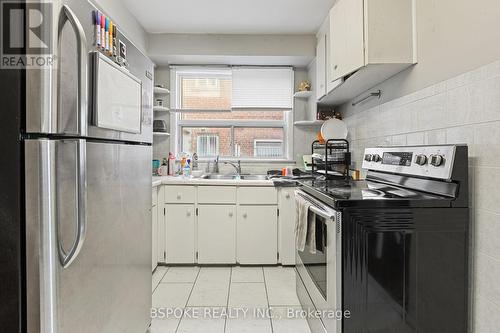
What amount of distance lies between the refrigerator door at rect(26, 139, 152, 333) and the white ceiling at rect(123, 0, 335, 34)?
169 cm

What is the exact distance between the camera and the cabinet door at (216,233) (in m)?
2.81

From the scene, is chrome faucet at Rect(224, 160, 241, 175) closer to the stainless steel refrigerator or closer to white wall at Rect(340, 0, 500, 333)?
white wall at Rect(340, 0, 500, 333)

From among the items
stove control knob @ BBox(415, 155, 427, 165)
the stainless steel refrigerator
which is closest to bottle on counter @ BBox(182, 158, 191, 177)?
the stainless steel refrigerator

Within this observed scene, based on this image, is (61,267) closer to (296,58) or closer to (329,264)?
(329,264)

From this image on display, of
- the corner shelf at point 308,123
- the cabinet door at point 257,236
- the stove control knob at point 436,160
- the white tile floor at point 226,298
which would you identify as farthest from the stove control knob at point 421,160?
the corner shelf at point 308,123

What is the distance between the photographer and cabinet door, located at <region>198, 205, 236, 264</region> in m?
2.81

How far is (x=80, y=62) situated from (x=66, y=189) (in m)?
0.40

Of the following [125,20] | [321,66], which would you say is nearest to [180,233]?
[125,20]

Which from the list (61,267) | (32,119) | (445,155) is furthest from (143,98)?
(445,155)

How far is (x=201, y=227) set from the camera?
2.82m

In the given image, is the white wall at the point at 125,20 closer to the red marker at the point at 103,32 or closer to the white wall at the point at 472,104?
the red marker at the point at 103,32

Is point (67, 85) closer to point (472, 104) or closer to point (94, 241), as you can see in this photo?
point (94, 241)

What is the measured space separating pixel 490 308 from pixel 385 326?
1.33 feet

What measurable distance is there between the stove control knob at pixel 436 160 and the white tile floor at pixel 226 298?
1.26 metres
